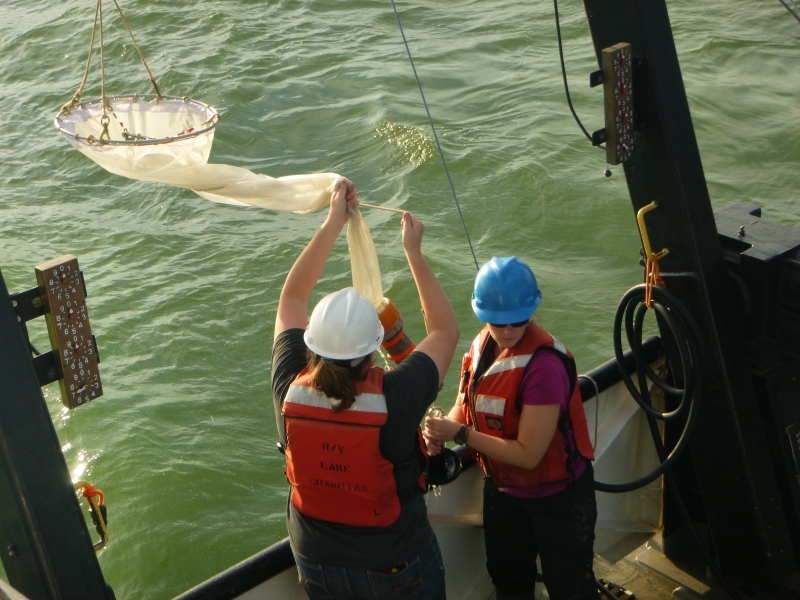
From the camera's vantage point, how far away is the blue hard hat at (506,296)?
2.50 metres

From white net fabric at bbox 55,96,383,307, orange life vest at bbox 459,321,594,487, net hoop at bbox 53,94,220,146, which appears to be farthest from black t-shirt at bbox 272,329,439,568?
net hoop at bbox 53,94,220,146

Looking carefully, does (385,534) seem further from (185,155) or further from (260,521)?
(260,521)

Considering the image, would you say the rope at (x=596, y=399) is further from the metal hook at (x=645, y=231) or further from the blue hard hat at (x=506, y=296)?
the blue hard hat at (x=506, y=296)

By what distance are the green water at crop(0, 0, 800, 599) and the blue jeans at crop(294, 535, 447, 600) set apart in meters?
3.42

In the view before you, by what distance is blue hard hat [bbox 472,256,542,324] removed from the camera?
8.20 ft

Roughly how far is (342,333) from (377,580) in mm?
673

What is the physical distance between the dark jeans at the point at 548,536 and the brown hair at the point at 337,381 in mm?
833

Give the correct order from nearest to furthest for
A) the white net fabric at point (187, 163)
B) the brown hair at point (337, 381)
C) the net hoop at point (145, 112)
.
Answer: the brown hair at point (337, 381)
the white net fabric at point (187, 163)
the net hoop at point (145, 112)

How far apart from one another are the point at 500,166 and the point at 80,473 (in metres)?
5.68

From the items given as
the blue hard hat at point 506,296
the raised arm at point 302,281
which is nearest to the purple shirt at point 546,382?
the blue hard hat at point 506,296

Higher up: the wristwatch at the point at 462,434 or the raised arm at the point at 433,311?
the raised arm at the point at 433,311

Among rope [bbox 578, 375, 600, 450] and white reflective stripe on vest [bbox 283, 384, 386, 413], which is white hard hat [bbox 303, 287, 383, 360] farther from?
rope [bbox 578, 375, 600, 450]

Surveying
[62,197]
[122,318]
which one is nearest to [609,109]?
[122,318]

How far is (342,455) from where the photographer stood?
218 cm
